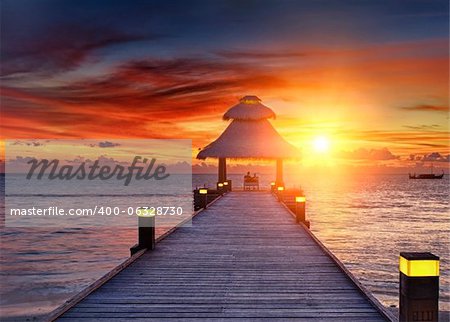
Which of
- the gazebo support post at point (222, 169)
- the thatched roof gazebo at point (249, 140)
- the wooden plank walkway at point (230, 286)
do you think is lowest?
the wooden plank walkway at point (230, 286)

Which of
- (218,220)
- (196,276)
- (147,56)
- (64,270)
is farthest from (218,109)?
(196,276)

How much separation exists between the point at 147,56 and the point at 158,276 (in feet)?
41.1

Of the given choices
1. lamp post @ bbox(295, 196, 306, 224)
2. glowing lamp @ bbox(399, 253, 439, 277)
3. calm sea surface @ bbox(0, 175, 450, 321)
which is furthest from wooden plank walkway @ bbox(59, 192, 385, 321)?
calm sea surface @ bbox(0, 175, 450, 321)

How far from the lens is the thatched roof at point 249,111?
86.2ft

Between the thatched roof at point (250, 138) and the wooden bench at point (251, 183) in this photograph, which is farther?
the wooden bench at point (251, 183)

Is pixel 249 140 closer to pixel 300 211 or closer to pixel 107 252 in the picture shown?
pixel 107 252

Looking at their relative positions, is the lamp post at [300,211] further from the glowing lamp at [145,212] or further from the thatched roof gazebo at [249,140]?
the thatched roof gazebo at [249,140]

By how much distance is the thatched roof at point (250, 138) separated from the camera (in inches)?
972

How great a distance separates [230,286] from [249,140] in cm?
1971

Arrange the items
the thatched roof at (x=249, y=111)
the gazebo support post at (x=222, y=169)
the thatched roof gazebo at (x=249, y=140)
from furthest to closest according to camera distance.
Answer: the thatched roof at (x=249, y=111) < the gazebo support post at (x=222, y=169) < the thatched roof gazebo at (x=249, y=140)

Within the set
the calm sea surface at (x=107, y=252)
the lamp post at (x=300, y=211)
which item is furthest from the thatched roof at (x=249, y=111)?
the lamp post at (x=300, y=211)

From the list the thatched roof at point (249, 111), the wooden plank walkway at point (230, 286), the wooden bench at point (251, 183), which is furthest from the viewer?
the wooden bench at point (251, 183)

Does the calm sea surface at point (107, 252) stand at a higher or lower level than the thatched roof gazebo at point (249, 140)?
lower

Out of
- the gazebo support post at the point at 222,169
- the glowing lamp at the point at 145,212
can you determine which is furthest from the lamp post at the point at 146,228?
the gazebo support post at the point at 222,169
